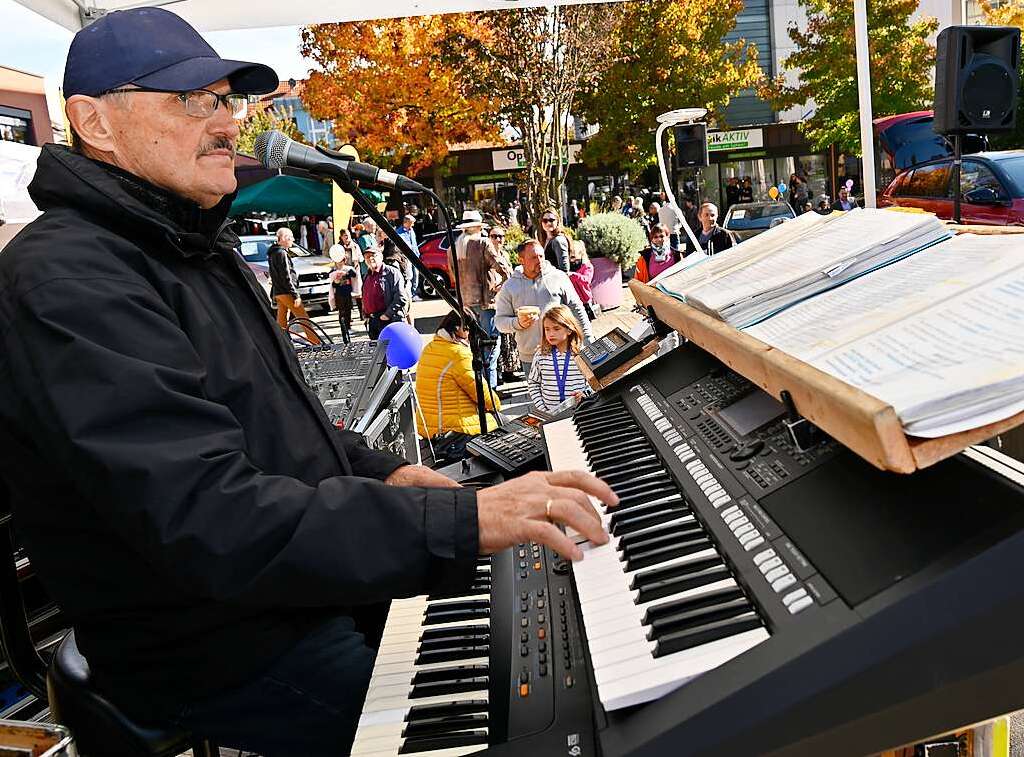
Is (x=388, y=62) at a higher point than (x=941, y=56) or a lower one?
higher

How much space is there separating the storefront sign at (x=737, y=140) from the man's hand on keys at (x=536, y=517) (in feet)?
119

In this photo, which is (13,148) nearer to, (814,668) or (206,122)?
(206,122)

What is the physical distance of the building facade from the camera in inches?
429

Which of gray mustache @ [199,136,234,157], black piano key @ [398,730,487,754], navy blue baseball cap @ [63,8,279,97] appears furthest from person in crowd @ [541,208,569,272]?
black piano key @ [398,730,487,754]

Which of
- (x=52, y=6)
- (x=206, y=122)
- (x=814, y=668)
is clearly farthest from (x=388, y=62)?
(x=814, y=668)

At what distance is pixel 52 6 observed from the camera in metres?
4.66

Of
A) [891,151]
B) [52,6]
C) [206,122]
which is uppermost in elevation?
[52,6]

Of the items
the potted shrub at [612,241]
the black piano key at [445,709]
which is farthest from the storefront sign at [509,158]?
the black piano key at [445,709]

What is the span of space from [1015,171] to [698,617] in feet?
40.9

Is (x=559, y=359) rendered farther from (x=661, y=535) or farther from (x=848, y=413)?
(x=848, y=413)

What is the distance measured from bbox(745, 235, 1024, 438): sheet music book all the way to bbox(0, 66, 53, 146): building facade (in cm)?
1162

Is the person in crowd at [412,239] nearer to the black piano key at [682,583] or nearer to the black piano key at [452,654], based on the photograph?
the black piano key at [452,654]

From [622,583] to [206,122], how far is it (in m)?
1.36

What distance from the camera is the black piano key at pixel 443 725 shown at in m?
1.53
